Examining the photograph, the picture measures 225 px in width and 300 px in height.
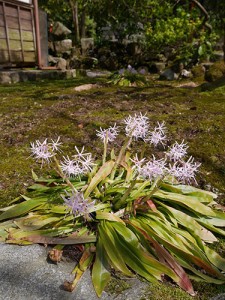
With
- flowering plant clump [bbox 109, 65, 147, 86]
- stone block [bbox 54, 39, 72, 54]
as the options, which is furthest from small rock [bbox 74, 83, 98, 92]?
stone block [bbox 54, 39, 72, 54]

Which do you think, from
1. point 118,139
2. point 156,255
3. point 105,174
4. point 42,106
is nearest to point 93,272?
point 156,255

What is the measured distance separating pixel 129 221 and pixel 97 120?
3132 mm

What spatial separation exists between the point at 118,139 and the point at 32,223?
7.61ft

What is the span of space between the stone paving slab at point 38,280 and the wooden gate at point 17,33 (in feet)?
30.2

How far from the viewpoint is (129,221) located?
7.20 ft

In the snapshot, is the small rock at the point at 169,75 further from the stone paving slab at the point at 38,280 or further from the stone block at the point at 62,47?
the stone paving slab at the point at 38,280

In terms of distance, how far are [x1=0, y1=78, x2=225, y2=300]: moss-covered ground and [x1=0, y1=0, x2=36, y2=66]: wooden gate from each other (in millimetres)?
2831

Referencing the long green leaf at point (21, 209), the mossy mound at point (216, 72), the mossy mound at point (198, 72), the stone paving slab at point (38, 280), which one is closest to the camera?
the stone paving slab at point (38, 280)

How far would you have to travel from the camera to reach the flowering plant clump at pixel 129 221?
1.95 m

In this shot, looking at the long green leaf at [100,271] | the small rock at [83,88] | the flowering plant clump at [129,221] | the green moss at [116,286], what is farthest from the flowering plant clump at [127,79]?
the green moss at [116,286]

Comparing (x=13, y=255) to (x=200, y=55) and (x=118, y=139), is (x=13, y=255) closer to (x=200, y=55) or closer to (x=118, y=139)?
(x=118, y=139)

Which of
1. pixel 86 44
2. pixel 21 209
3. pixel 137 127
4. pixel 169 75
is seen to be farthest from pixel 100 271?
pixel 86 44

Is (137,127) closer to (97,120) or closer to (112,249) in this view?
(112,249)

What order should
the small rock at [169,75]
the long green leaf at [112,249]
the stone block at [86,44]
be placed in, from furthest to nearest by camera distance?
the stone block at [86,44]
the small rock at [169,75]
the long green leaf at [112,249]
